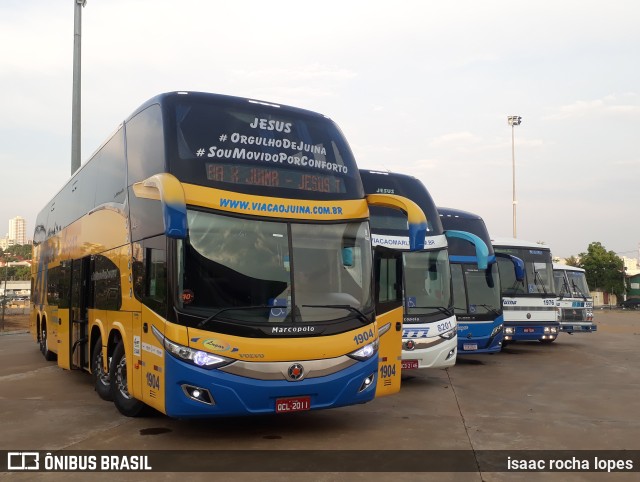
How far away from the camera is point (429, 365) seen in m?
11.4

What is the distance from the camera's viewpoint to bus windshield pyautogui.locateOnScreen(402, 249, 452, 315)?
11898 millimetres

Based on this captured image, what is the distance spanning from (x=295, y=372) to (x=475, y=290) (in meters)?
8.94

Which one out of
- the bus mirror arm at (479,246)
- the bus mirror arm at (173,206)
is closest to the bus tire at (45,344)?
the bus mirror arm at (479,246)

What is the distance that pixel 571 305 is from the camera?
2244cm

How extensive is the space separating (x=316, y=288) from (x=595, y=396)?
20.1ft

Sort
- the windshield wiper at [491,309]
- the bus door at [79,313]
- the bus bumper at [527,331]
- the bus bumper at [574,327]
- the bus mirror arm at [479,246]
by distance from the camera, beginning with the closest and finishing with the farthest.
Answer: the bus door at [79,313] < the bus mirror arm at [479,246] < the windshield wiper at [491,309] < the bus bumper at [527,331] < the bus bumper at [574,327]

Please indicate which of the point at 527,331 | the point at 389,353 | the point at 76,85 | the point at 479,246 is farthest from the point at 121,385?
the point at 76,85

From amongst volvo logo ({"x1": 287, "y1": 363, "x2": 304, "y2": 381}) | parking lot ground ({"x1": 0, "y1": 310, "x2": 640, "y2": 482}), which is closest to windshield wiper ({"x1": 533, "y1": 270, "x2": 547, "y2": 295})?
parking lot ground ({"x1": 0, "y1": 310, "x2": 640, "y2": 482})

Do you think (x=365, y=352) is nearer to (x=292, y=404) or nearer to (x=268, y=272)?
(x=292, y=404)

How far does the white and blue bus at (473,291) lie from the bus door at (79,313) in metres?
7.78

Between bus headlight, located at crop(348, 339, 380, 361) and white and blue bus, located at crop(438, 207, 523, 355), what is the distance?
23.5 feet

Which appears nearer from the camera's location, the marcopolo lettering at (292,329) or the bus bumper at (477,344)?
the marcopolo lettering at (292,329)

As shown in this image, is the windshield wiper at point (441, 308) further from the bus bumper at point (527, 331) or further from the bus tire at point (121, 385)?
the bus bumper at point (527, 331)

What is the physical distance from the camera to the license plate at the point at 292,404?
284 inches
